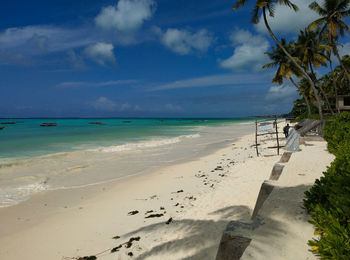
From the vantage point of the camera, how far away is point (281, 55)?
28969 millimetres

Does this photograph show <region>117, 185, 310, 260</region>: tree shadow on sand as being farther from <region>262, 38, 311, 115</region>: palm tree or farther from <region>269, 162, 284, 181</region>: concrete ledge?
<region>262, 38, 311, 115</region>: palm tree

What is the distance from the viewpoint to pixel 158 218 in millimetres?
5988

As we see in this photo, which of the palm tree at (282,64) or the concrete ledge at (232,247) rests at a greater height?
the palm tree at (282,64)

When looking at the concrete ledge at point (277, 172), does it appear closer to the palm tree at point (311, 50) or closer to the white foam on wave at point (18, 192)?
the white foam on wave at point (18, 192)

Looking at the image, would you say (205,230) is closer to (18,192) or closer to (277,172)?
(277,172)

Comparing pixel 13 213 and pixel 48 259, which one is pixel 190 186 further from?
pixel 13 213

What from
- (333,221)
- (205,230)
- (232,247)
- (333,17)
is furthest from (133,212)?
(333,17)

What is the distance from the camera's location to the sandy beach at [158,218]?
381 centimetres

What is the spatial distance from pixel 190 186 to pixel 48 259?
5465mm

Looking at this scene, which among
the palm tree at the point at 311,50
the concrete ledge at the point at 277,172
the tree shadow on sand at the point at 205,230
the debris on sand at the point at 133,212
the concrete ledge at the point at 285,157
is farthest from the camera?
the palm tree at the point at 311,50

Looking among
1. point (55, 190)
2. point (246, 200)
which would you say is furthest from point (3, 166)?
point (246, 200)

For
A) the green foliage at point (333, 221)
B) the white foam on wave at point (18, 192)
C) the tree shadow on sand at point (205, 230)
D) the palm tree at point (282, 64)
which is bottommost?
the white foam on wave at point (18, 192)

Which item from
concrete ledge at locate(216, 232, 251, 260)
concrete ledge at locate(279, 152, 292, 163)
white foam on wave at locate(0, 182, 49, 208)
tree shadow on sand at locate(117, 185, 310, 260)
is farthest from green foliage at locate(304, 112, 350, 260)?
white foam on wave at locate(0, 182, 49, 208)

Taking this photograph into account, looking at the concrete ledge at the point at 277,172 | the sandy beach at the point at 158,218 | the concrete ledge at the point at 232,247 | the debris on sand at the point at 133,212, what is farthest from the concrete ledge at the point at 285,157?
the concrete ledge at the point at 232,247
